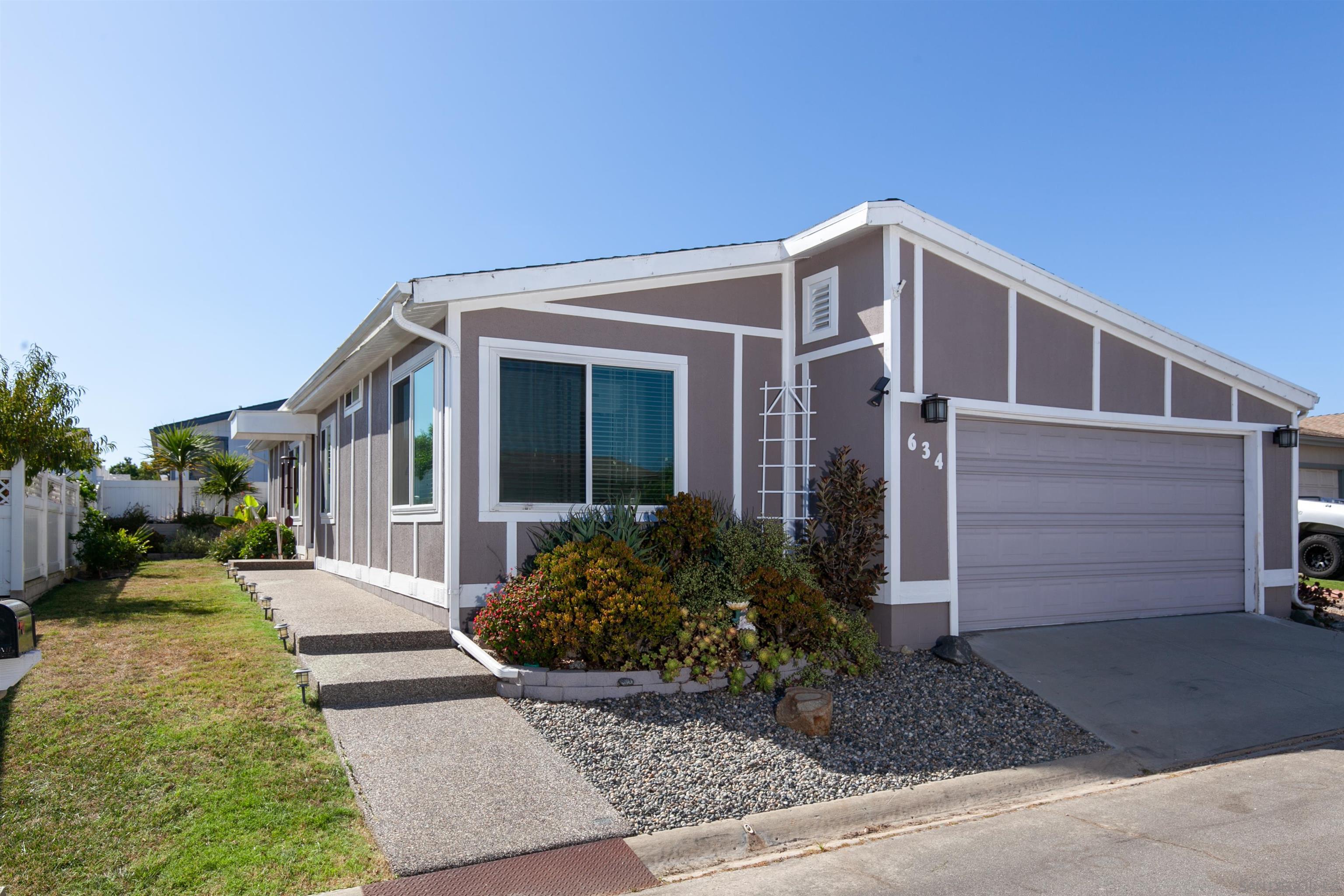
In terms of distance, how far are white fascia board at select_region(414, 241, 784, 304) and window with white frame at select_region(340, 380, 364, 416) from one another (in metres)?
4.62

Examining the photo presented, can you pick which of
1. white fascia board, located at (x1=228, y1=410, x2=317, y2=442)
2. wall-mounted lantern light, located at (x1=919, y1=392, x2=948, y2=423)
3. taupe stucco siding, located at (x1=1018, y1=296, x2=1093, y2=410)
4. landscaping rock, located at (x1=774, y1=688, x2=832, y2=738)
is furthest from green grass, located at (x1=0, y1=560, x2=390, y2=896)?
white fascia board, located at (x1=228, y1=410, x2=317, y2=442)

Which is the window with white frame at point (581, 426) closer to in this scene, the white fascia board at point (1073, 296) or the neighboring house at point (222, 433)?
the white fascia board at point (1073, 296)

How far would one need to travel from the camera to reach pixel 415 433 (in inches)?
349

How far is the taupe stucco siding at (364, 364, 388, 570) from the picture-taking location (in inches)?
392

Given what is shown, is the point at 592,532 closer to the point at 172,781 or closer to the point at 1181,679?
the point at 172,781

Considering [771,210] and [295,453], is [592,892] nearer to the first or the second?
[771,210]

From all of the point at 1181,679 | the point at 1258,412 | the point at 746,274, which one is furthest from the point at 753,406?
the point at 1258,412

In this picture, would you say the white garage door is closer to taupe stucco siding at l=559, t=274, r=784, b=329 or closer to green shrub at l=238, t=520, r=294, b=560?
taupe stucco siding at l=559, t=274, r=784, b=329

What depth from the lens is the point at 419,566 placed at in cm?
854

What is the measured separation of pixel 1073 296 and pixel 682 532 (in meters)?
4.96

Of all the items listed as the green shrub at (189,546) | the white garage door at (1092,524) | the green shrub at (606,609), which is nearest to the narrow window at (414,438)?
the green shrub at (606,609)

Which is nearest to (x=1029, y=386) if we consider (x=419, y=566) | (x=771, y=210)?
(x=419, y=566)

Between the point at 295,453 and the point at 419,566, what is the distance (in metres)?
9.62

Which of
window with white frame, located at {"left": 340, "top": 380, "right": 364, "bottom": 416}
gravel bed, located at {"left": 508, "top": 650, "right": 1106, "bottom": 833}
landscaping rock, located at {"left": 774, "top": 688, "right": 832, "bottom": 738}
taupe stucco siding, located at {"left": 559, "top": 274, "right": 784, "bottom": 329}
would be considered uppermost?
taupe stucco siding, located at {"left": 559, "top": 274, "right": 784, "bottom": 329}
